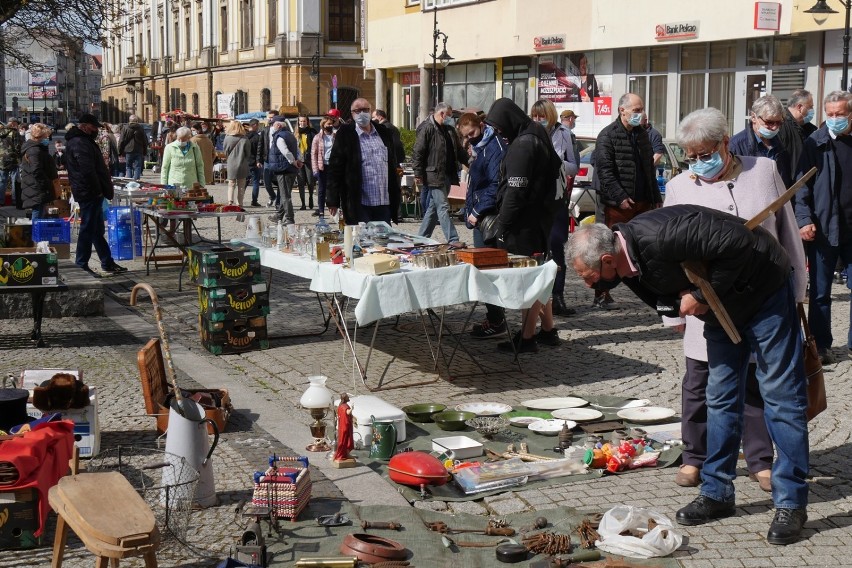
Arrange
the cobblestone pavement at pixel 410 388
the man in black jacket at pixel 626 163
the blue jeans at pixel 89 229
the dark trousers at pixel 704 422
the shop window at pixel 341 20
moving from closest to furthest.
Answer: the cobblestone pavement at pixel 410 388, the dark trousers at pixel 704 422, the man in black jacket at pixel 626 163, the blue jeans at pixel 89 229, the shop window at pixel 341 20

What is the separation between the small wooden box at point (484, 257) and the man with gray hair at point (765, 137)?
1.76m

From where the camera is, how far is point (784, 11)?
77.2ft

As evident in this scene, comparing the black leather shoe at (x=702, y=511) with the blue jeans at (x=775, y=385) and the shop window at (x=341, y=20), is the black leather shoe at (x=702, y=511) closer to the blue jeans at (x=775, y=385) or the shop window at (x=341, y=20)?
the blue jeans at (x=775, y=385)

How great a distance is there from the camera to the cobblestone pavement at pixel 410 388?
204 inches

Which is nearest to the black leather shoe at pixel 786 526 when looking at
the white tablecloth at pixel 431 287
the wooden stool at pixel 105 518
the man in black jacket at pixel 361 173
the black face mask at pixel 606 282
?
the black face mask at pixel 606 282

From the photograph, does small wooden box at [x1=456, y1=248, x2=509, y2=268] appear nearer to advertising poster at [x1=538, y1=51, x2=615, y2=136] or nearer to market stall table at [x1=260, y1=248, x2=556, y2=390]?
market stall table at [x1=260, y1=248, x2=556, y2=390]

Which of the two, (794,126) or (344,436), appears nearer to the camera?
(344,436)

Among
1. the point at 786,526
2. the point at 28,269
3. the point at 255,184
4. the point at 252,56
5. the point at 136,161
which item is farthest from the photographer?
the point at 252,56

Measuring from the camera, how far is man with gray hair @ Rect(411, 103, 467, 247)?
14.5 metres

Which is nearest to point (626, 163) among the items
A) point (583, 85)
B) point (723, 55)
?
point (723, 55)

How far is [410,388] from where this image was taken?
809 centimetres

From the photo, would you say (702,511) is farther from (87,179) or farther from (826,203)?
(87,179)

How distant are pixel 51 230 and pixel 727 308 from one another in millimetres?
10707

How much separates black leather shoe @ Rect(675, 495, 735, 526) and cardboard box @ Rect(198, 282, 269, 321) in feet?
15.8
